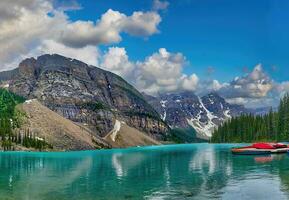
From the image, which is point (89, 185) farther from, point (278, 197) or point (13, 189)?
point (278, 197)

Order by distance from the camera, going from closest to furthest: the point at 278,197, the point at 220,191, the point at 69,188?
the point at 278,197 → the point at 220,191 → the point at 69,188

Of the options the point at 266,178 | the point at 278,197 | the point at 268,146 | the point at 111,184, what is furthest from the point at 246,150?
the point at 278,197

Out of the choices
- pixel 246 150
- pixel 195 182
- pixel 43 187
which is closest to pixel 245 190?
pixel 195 182

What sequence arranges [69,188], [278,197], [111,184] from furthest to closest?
1. [111,184]
2. [69,188]
3. [278,197]

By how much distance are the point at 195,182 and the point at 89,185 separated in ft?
58.4

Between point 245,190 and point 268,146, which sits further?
point 268,146

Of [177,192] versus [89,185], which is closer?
[177,192]

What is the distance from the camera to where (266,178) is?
73.1 m

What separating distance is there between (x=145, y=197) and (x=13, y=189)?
24.6 metres

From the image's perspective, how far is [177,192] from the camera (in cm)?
5769

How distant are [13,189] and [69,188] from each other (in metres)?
A: 9.27

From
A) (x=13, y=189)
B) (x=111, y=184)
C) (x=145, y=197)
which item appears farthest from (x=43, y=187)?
(x=145, y=197)

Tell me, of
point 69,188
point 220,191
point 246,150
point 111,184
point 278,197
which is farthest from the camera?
point 246,150

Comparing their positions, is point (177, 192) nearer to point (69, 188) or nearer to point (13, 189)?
point (69, 188)
